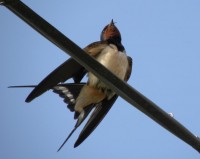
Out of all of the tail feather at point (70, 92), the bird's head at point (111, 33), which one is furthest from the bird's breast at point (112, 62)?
the bird's head at point (111, 33)

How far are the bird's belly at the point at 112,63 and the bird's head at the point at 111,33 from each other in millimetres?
382

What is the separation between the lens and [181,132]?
1572mm

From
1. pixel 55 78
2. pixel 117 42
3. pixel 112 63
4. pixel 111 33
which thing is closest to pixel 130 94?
pixel 55 78

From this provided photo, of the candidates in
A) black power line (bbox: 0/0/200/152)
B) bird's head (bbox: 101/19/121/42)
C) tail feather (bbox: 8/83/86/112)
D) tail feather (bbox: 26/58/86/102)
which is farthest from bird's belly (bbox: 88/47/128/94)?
black power line (bbox: 0/0/200/152)

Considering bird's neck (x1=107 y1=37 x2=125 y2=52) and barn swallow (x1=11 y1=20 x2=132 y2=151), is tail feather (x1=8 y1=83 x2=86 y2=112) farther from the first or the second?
bird's neck (x1=107 y1=37 x2=125 y2=52)

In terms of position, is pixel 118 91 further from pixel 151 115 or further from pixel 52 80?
pixel 52 80

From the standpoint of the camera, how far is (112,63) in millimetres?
3232

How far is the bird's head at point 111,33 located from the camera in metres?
3.71

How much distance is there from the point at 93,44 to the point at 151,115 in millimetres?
1780

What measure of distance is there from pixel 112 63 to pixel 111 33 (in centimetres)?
58

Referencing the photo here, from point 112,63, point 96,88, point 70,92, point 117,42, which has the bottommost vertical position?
point 70,92

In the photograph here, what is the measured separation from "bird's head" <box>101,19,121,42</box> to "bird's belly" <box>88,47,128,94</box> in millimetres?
382

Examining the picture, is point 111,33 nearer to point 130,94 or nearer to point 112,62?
point 112,62

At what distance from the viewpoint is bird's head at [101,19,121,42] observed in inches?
146
